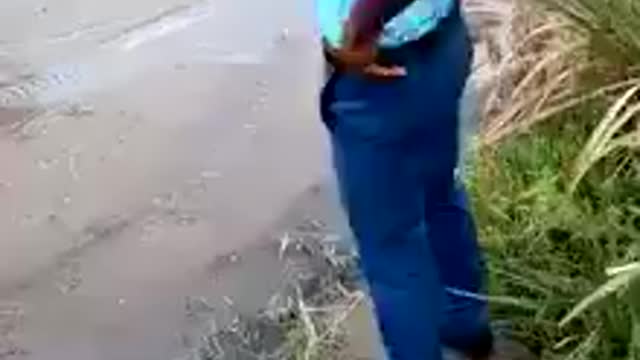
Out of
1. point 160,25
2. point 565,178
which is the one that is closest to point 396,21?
point 565,178

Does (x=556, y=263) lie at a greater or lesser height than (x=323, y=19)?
lesser

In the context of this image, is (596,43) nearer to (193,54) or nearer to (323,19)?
(323,19)

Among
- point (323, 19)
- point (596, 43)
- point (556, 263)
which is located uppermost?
point (323, 19)

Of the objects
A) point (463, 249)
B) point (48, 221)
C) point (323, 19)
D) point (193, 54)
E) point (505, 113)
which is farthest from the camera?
point (193, 54)

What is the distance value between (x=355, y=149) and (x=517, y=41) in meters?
1.65

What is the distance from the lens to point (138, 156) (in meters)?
5.81

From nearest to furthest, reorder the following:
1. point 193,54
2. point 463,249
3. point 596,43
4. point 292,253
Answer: point 463,249 → point 596,43 → point 292,253 → point 193,54

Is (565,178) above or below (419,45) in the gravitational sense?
below

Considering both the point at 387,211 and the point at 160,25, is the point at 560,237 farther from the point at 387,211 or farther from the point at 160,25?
the point at 160,25

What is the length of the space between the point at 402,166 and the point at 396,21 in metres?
0.34

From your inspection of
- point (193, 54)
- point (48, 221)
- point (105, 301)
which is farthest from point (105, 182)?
point (193, 54)

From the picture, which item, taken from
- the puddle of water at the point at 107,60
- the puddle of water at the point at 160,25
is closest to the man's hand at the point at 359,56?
the puddle of water at the point at 107,60

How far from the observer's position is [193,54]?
6.88 meters

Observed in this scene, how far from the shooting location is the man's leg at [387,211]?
10.8 feet
